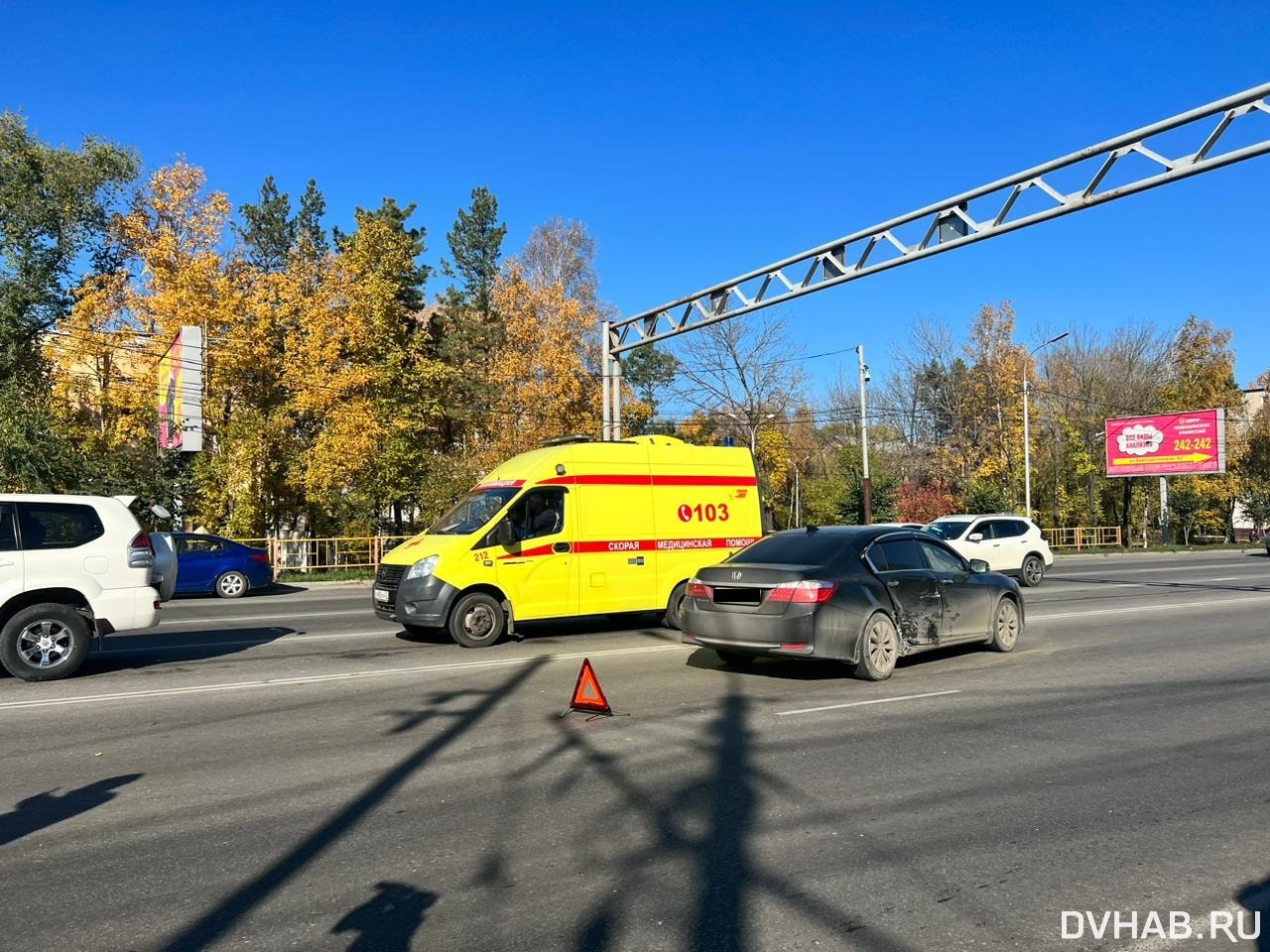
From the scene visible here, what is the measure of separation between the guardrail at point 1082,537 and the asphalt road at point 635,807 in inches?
1641

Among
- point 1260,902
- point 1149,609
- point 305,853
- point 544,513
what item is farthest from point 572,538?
point 1149,609

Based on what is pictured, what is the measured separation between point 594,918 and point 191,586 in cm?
1930

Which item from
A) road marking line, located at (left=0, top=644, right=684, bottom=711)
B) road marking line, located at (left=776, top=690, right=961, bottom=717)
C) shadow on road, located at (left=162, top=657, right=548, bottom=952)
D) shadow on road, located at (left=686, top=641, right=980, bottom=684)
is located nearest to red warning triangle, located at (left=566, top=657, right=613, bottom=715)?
shadow on road, located at (left=162, top=657, right=548, bottom=952)

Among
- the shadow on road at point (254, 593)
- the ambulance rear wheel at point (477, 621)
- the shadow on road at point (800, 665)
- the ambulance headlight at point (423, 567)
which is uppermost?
the ambulance headlight at point (423, 567)

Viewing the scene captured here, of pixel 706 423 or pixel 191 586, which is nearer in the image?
pixel 191 586

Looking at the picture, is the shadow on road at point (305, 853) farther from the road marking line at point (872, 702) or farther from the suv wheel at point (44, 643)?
the suv wheel at point (44, 643)

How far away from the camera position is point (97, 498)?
10.3 metres

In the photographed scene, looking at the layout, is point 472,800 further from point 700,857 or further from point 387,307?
point 387,307

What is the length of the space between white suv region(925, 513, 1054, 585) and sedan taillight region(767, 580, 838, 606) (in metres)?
14.7

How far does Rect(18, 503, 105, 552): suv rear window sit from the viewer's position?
9.96 m

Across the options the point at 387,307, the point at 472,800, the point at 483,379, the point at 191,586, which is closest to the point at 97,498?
the point at 472,800

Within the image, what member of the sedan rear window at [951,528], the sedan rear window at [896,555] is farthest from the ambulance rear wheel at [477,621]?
the sedan rear window at [951,528]

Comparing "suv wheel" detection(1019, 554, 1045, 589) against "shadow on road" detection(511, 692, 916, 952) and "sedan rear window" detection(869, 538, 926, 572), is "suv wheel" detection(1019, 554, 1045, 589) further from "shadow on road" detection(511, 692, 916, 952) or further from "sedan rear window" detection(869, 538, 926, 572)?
"shadow on road" detection(511, 692, 916, 952)

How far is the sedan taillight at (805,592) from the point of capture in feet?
29.3
